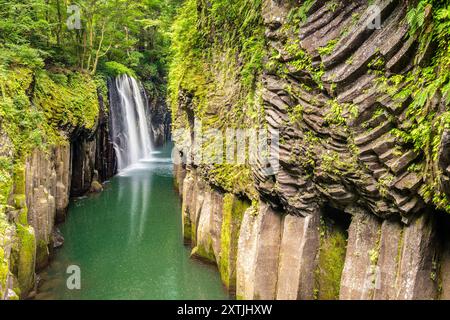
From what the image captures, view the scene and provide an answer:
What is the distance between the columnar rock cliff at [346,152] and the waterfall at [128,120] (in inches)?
797

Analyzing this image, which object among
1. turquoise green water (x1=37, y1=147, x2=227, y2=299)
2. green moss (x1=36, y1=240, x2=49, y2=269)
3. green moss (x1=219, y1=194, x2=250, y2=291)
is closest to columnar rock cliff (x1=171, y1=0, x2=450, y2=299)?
green moss (x1=219, y1=194, x2=250, y2=291)

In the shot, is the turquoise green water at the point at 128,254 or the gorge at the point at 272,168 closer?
the gorge at the point at 272,168

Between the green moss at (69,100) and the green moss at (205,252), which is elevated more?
the green moss at (69,100)

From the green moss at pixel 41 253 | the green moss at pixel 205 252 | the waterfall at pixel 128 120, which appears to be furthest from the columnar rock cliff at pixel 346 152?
the waterfall at pixel 128 120

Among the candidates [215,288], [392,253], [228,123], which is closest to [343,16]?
[392,253]

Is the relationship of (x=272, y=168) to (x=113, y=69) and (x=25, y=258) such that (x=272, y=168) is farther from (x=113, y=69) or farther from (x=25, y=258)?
(x=113, y=69)

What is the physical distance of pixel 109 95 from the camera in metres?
27.5

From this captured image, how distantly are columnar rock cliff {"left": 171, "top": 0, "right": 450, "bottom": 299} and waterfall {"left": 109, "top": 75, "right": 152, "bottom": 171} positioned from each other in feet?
66.4

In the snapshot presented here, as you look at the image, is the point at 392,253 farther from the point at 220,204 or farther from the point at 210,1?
the point at 210,1

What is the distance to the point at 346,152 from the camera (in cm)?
670

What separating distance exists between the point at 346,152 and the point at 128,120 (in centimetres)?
2665

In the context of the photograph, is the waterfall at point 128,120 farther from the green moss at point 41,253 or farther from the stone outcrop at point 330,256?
the stone outcrop at point 330,256

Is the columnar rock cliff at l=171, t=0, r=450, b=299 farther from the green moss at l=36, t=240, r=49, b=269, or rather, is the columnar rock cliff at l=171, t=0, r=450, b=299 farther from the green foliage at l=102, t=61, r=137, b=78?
the green foliage at l=102, t=61, r=137, b=78

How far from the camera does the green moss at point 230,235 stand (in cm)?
1077
